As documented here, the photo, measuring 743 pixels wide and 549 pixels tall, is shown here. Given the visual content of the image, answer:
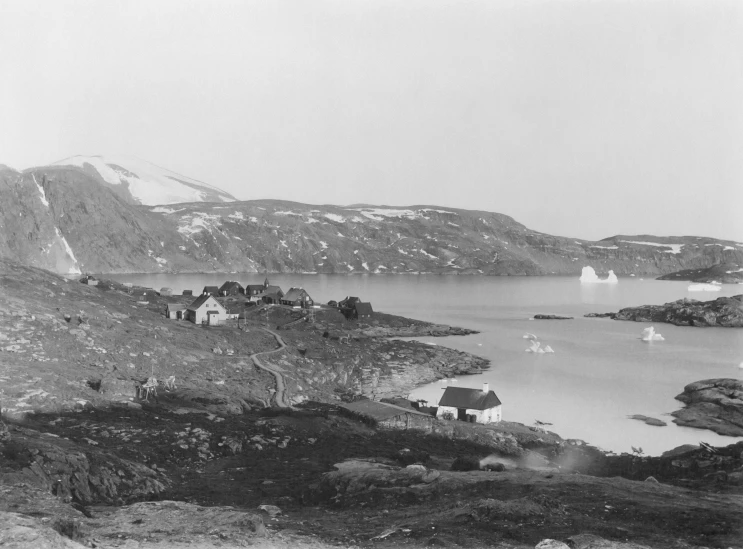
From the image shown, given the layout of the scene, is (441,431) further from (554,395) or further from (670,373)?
(670,373)

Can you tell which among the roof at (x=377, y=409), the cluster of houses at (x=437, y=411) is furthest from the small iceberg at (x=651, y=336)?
the roof at (x=377, y=409)

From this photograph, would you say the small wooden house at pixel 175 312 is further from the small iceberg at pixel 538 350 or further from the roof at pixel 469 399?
the small iceberg at pixel 538 350

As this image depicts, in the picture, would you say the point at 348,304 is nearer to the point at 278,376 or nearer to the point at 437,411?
the point at 278,376

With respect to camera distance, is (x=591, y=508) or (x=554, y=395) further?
(x=554, y=395)

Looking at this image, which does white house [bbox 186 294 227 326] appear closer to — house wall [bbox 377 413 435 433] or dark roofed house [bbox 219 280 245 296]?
house wall [bbox 377 413 435 433]

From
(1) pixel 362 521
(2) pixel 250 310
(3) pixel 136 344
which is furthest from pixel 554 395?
(2) pixel 250 310

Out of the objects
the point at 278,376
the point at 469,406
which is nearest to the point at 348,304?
the point at 278,376

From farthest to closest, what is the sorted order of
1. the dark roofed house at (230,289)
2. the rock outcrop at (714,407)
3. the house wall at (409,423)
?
the dark roofed house at (230,289) < the rock outcrop at (714,407) < the house wall at (409,423)
